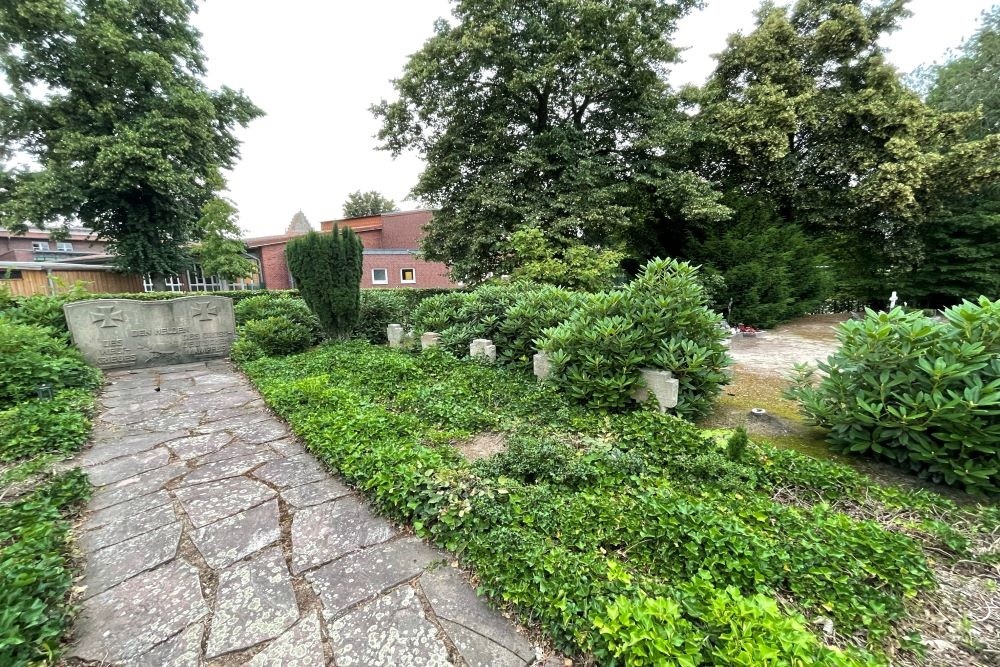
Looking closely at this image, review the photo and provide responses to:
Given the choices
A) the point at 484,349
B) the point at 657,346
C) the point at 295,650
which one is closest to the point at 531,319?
the point at 484,349

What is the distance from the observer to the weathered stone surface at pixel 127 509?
2.18 metres

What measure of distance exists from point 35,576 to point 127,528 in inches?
27.0

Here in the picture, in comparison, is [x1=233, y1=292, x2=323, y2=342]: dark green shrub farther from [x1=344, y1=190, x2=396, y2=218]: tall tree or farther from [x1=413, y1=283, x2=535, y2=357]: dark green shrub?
[x1=344, y1=190, x2=396, y2=218]: tall tree

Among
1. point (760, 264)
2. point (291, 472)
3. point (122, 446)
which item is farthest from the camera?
point (760, 264)

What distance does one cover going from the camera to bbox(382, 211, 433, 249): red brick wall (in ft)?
77.5

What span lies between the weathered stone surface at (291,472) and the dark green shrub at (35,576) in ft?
3.08

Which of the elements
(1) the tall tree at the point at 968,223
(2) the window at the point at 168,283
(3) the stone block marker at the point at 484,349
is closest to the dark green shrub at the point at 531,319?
(3) the stone block marker at the point at 484,349

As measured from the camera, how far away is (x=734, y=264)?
9.59 metres

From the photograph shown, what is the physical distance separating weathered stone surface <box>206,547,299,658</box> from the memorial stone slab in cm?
604

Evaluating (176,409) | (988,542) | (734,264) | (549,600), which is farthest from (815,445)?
(734,264)

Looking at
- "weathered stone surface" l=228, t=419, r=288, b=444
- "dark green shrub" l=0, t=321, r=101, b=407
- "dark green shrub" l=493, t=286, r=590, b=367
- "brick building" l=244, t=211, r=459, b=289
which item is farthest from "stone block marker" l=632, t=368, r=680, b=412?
"brick building" l=244, t=211, r=459, b=289

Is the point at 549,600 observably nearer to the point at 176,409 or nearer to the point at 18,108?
the point at 176,409

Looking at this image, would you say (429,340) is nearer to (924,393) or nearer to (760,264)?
(924,393)

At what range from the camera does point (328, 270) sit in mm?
6160
